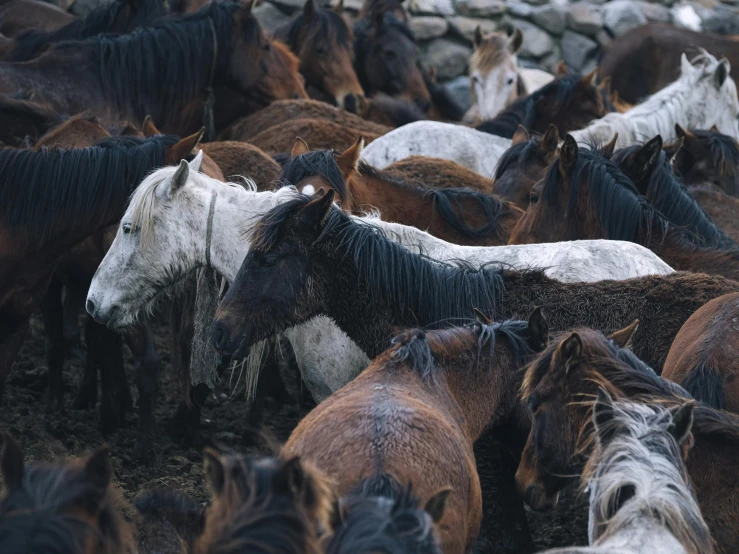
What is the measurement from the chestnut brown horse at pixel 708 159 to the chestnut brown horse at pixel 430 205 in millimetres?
2089

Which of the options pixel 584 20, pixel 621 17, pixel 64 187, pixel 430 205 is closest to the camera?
pixel 64 187

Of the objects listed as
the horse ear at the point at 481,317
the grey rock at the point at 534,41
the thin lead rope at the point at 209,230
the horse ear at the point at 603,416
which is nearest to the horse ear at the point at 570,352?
the horse ear at the point at 603,416

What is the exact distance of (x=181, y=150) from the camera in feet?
18.6

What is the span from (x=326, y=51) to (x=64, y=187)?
5800 millimetres

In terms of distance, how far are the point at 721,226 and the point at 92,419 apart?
4.47 meters

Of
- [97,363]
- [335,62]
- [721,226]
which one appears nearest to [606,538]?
[97,363]

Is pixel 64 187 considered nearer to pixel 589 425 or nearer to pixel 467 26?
pixel 589 425

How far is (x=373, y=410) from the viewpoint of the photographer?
305 cm

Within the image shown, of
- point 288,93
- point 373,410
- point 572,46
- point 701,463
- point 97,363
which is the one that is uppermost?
point 373,410

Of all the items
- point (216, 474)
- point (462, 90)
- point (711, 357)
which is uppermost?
point (216, 474)

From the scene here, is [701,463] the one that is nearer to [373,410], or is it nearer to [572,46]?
[373,410]

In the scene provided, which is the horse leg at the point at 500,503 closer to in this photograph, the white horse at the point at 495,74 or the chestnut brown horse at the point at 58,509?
the chestnut brown horse at the point at 58,509

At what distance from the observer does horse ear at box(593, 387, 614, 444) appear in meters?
2.97

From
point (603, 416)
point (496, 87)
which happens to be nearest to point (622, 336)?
point (603, 416)
